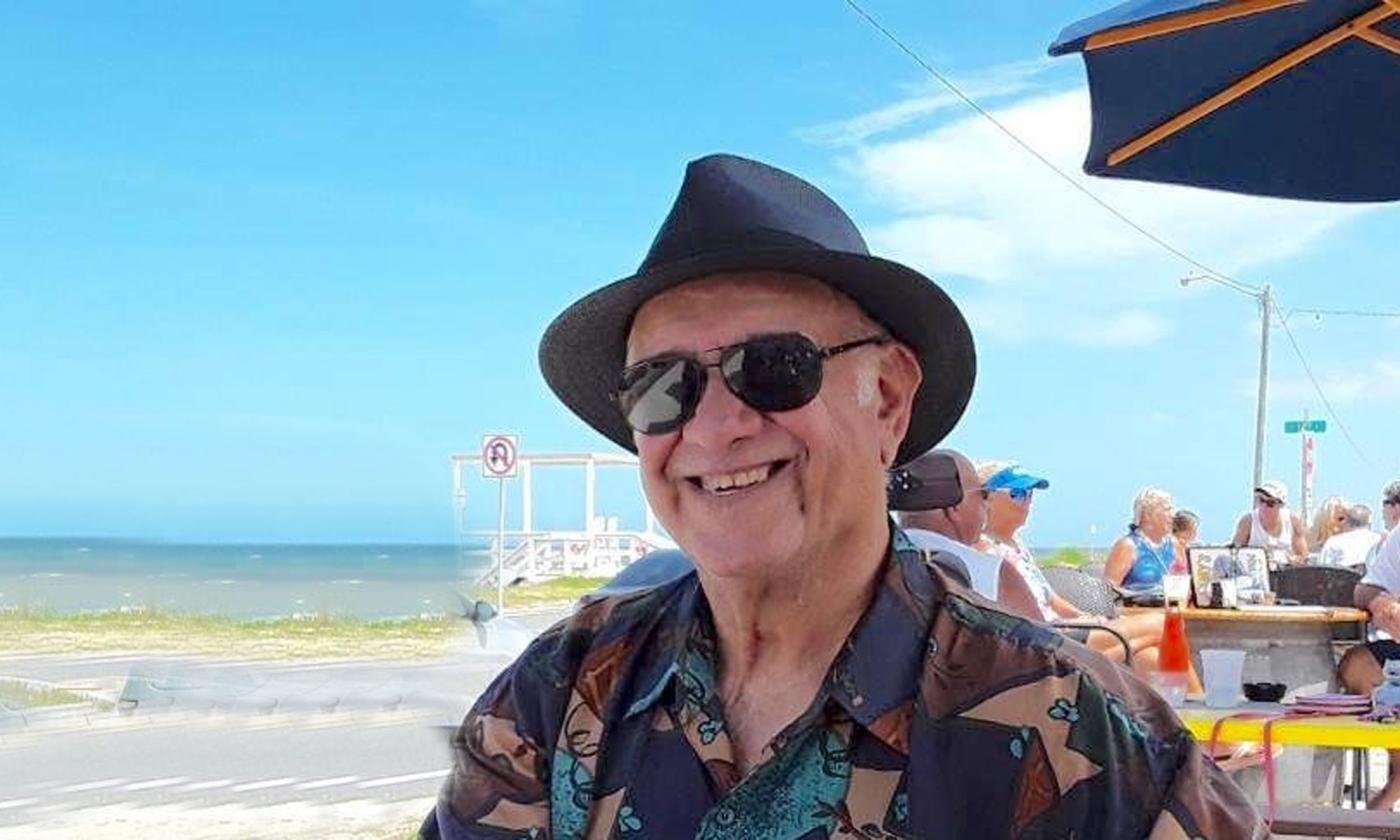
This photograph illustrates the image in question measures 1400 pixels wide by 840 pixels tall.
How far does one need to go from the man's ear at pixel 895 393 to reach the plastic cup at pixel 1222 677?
8.84ft

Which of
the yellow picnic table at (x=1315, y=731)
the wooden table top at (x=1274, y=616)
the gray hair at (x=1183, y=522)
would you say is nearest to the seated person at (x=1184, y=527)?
the gray hair at (x=1183, y=522)

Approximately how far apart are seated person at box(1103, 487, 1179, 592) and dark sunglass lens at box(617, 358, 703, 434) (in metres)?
8.25

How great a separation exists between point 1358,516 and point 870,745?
436 inches

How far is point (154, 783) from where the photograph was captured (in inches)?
355

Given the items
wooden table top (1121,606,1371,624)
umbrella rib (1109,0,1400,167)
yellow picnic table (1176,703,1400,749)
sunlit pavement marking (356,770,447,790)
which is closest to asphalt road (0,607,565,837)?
sunlit pavement marking (356,770,447,790)

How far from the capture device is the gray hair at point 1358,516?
11305 mm

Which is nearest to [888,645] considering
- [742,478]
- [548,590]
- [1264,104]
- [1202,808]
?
[742,478]

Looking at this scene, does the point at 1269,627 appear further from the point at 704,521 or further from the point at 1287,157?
the point at 704,521

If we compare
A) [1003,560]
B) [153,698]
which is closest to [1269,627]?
[1003,560]

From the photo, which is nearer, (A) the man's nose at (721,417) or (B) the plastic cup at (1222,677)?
(A) the man's nose at (721,417)

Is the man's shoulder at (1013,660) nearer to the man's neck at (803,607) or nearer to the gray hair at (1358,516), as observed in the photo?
the man's neck at (803,607)

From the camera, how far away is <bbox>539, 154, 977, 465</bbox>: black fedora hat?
1.55 m

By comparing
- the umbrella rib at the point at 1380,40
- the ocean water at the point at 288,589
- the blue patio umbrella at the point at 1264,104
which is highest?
the umbrella rib at the point at 1380,40

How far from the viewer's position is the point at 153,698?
13297mm
